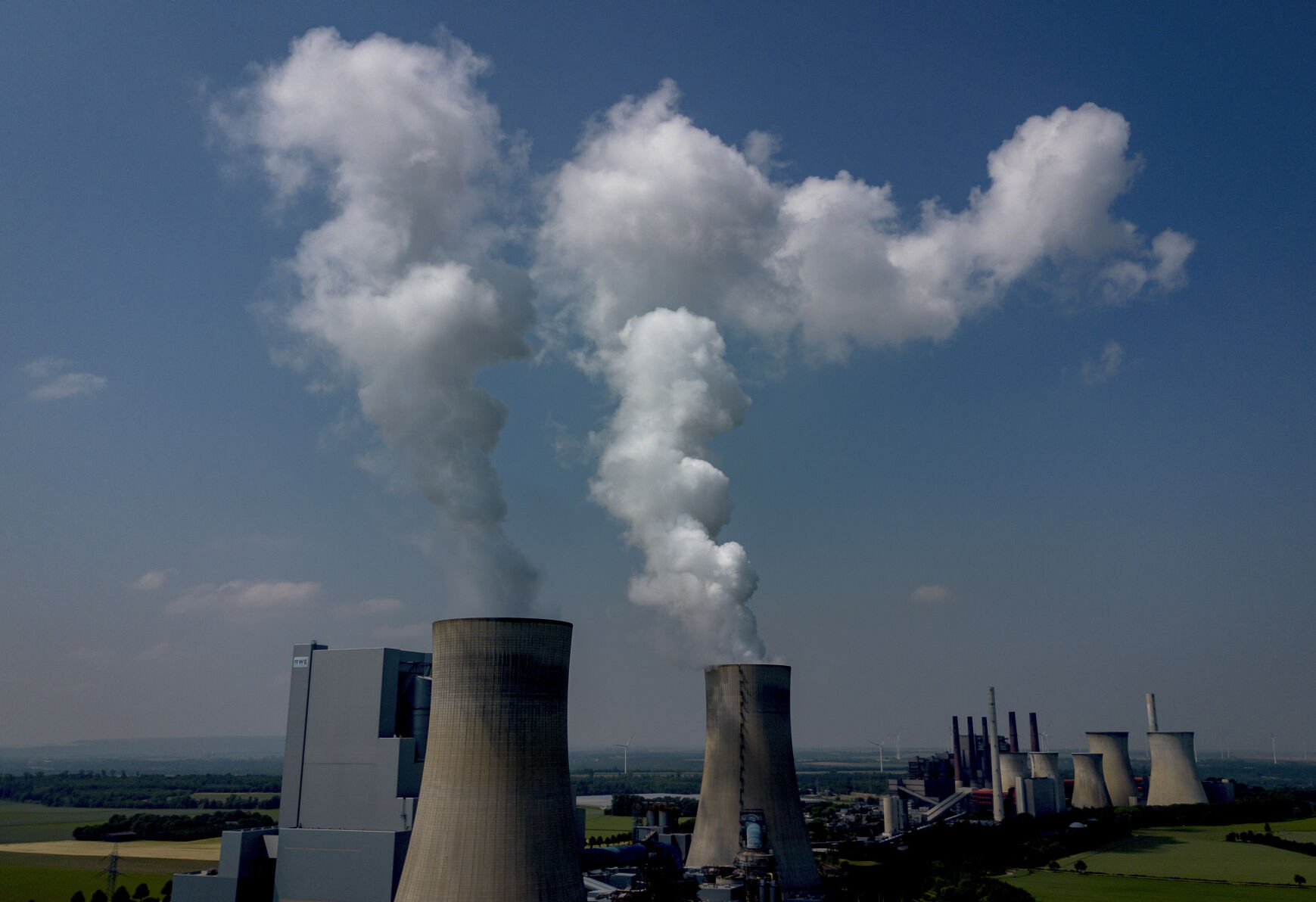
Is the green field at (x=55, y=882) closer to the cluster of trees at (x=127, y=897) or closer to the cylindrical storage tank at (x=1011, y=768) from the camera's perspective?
the cluster of trees at (x=127, y=897)

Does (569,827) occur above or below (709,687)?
below

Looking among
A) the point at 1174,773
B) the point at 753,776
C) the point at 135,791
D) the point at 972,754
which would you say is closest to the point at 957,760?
the point at 972,754

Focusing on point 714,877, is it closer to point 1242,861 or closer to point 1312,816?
point 1242,861

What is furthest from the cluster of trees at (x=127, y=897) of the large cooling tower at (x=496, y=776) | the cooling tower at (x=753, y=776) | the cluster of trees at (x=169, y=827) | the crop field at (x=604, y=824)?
the crop field at (x=604, y=824)

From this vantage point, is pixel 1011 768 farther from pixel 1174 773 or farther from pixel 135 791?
pixel 135 791

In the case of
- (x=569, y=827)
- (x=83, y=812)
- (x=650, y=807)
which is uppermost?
(x=569, y=827)

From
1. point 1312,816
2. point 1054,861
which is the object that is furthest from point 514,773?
point 1312,816
